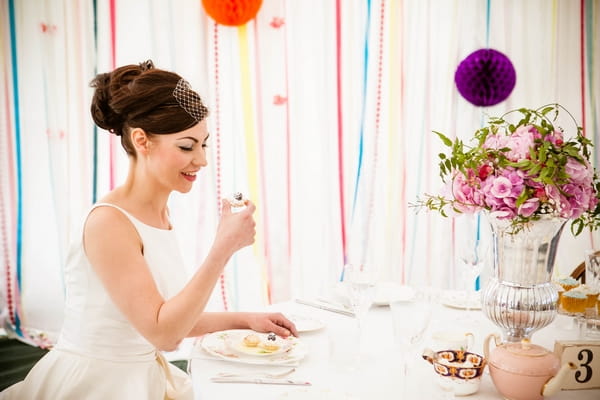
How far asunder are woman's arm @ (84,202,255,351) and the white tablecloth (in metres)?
0.12

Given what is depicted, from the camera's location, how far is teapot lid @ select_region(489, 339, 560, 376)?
1021 millimetres

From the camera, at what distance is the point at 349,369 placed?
1.19 metres

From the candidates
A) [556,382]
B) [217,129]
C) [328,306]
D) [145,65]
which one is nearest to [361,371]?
[556,382]

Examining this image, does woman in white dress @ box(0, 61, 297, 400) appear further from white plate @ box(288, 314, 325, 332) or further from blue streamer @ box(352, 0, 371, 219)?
blue streamer @ box(352, 0, 371, 219)

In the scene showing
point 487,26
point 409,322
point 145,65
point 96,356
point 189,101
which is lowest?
point 96,356

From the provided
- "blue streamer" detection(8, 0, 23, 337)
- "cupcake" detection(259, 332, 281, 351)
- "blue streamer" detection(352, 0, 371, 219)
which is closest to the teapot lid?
"cupcake" detection(259, 332, 281, 351)

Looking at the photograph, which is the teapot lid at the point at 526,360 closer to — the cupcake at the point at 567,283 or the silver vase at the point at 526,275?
the silver vase at the point at 526,275

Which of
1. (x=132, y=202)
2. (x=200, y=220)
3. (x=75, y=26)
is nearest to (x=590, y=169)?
(x=132, y=202)

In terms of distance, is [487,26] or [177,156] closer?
[177,156]

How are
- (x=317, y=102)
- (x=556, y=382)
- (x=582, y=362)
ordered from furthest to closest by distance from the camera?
(x=317, y=102)
(x=582, y=362)
(x=556, y=382)

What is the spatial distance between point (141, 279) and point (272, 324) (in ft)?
1.27

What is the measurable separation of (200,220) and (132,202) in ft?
5.86

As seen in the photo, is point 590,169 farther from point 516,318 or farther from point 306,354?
point 306,354

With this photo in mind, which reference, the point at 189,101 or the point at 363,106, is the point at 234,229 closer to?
the point at 189,101
